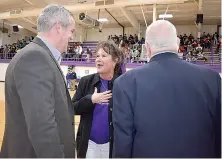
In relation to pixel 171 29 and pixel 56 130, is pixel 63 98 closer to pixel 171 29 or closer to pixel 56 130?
pixel 56 130

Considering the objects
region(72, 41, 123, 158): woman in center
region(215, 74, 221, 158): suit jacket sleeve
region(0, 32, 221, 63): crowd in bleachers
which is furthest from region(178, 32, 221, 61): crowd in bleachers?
region(215, 74, 221, 158): suit jacket sleeve

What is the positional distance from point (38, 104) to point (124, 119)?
0.47 metres

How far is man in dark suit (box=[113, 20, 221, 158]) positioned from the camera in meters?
1.30

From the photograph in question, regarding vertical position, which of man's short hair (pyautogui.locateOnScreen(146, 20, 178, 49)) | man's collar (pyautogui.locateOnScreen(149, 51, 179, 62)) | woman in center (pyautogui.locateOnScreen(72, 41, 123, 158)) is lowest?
woman in center (pyautogui.locateOnScreen(72, 41, 123, 158))

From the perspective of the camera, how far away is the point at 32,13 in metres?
13.3

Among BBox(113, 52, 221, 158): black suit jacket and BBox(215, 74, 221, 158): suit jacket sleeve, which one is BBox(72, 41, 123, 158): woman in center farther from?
BBox(215, 74, 221, 158): suit jacket sleeve

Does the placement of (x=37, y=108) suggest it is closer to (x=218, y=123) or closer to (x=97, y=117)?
(x=97, y=117)

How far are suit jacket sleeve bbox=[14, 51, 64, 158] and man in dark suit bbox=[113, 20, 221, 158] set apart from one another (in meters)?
0.37

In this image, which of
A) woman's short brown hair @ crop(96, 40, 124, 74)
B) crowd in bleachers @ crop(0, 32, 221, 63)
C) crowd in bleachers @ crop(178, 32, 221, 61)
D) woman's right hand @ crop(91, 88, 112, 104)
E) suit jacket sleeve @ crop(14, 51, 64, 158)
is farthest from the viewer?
crowd in bleachers @ crop(0, 32, 221, 63)

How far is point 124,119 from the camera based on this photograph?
1354 mm

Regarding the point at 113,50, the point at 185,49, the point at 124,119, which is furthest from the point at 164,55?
the point at 185,49

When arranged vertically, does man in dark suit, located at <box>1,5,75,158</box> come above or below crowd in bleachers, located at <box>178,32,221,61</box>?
below

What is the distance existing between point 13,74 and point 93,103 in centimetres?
77

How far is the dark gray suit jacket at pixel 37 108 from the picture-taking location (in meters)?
1.28
